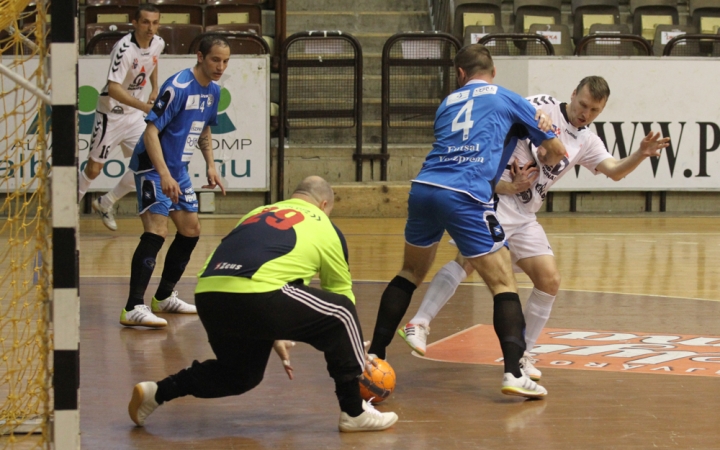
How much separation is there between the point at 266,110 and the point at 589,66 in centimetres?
463

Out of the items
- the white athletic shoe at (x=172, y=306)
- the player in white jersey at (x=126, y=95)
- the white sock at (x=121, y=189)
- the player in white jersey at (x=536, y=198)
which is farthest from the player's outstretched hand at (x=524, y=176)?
the white sock at (x=121, y=189)

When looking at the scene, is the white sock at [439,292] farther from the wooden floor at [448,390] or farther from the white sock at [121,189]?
the white sock at [121,189]

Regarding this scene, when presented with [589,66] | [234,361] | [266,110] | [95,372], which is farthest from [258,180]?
[234,361]

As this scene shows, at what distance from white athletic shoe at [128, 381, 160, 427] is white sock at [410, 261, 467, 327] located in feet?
5.39

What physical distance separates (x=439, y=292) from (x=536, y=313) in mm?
552

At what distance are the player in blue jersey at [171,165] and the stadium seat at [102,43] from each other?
7.24 m

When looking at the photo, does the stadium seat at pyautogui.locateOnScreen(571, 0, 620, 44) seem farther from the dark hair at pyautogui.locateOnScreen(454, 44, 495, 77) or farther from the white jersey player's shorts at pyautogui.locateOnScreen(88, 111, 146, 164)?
the dark hair at pyautogui.locateOnScreen(454, 44, 495, 77)

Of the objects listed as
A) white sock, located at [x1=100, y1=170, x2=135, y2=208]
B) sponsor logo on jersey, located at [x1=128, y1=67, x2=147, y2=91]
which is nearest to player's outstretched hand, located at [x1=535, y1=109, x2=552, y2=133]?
sponsor logo on jersey, located at [x1=128, y1=67, x2=147, y2=91]

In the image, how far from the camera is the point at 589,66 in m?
13.8

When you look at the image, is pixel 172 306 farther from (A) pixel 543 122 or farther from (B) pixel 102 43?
(B) pixel 102 43

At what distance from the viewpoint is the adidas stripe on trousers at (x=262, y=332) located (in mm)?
3896

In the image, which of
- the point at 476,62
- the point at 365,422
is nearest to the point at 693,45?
the point at 476,62

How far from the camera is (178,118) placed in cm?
654

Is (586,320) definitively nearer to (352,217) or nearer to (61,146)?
(61,146)
